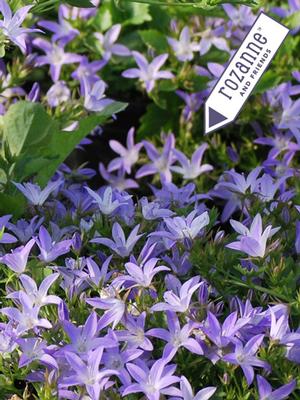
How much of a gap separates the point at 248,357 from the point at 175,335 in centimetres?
12

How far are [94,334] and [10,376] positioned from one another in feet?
0.48

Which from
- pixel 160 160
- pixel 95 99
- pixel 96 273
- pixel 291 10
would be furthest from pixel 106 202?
pixel 291 10

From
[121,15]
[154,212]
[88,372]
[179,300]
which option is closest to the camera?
[88,372]

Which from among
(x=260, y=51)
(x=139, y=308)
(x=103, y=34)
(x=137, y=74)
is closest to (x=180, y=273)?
(x=139, y=308)

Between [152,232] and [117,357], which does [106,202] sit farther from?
[117,357]

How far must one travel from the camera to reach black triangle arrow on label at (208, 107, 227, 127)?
1.92 meters

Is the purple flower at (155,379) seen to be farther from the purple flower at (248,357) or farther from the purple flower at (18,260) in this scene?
the purple flower at (18,260)

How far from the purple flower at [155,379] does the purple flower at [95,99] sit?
866 mm

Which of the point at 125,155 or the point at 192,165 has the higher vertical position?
the point at 192,165

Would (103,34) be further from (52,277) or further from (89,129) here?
(52,277)

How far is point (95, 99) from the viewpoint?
7.38 ft

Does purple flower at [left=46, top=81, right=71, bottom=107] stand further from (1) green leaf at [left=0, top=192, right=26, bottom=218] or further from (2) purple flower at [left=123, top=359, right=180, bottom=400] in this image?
(2) purple flower at [left=123, top=359, right=180, bottom=400]

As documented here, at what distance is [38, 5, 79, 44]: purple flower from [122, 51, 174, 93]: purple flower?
0.58ft

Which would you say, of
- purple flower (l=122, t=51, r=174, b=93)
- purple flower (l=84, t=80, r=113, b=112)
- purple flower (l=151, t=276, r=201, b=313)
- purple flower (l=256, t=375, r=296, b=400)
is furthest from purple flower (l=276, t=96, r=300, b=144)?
purple flower (l=256, t=375, r=296, b=400)
